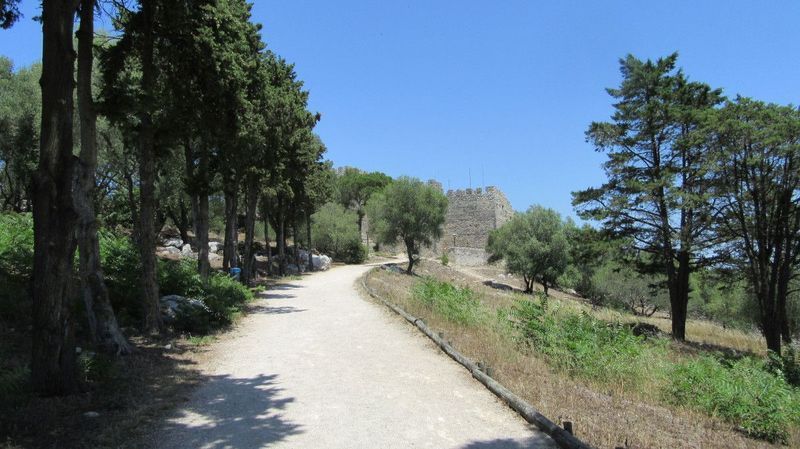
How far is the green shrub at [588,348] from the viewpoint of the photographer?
26.5ft

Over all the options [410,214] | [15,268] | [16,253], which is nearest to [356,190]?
[410,214]

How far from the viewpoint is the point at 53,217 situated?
18.9ft

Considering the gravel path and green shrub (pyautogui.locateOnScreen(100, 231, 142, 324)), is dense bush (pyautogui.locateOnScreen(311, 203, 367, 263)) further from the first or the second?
the gravel path

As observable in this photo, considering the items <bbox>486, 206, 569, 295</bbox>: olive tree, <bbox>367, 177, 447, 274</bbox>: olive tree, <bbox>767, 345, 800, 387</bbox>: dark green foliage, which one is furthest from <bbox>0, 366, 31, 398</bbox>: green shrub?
<bbox>486, 206, 569, 295</bbox>: olive tree

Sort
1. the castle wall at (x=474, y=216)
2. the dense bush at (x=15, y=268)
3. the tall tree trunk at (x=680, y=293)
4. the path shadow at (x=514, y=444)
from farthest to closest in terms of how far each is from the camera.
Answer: the castle wall at (x=474, y=216), the tall tree trunk at (x=680, y=293), the dense bush at (x=15, y=268), the path shadow at (x=514, y=444)

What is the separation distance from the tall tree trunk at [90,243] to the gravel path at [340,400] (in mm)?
1728

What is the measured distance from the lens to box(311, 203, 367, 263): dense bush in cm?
4709

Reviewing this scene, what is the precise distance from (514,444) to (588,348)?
4.59m

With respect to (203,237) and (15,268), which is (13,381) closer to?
(15,268)

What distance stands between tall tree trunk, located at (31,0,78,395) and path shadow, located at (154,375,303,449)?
1.59 m

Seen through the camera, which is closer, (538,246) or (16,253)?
(16,253)

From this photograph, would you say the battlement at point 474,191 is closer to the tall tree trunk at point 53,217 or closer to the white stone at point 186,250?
the white stone at point 186,250

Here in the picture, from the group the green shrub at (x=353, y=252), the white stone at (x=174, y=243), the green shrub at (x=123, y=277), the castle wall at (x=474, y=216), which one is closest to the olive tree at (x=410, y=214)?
the green shrub at (x=353, y=252)

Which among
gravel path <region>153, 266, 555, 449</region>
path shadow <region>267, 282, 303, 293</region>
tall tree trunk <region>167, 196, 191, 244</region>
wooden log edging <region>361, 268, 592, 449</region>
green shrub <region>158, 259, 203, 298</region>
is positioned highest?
tall tree trunk <region>167, 196, 191, 244</region>
